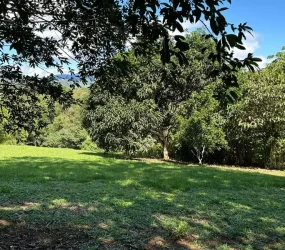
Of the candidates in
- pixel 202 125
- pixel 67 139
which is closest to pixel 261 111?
pixel 202 125

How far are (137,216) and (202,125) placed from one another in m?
13.1

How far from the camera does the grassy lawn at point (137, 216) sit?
164 inches

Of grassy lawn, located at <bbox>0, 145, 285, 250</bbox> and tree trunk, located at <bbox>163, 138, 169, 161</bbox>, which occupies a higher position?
tree trunk, located at <bbox>163, 138, 169, 161</bbox>

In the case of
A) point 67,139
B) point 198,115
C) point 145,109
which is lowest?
point 67,139

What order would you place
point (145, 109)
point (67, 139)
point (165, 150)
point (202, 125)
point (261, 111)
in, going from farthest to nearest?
point (67, 139) < point (165, 150) < point (261, 111) < point (145, 109) < point (202, 125)

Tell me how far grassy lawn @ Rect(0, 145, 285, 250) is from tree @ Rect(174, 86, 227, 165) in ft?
31.7

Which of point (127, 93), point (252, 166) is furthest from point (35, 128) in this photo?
point (252, 166)

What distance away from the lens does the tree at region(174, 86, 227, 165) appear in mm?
17984

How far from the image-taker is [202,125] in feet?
58.7

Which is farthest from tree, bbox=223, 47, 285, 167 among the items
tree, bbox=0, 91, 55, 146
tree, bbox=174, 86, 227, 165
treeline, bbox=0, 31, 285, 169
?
tree, bbox=0, 91, 55, 146

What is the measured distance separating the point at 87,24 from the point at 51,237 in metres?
2.61

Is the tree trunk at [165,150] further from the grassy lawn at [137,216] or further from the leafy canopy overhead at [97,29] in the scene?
the leafy canopy overhead at [97,29]

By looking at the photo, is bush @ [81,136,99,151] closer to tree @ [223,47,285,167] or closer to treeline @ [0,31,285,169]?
treeline @ [0,31,285,169]

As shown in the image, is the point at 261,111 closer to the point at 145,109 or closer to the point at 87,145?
the point at 145,109
